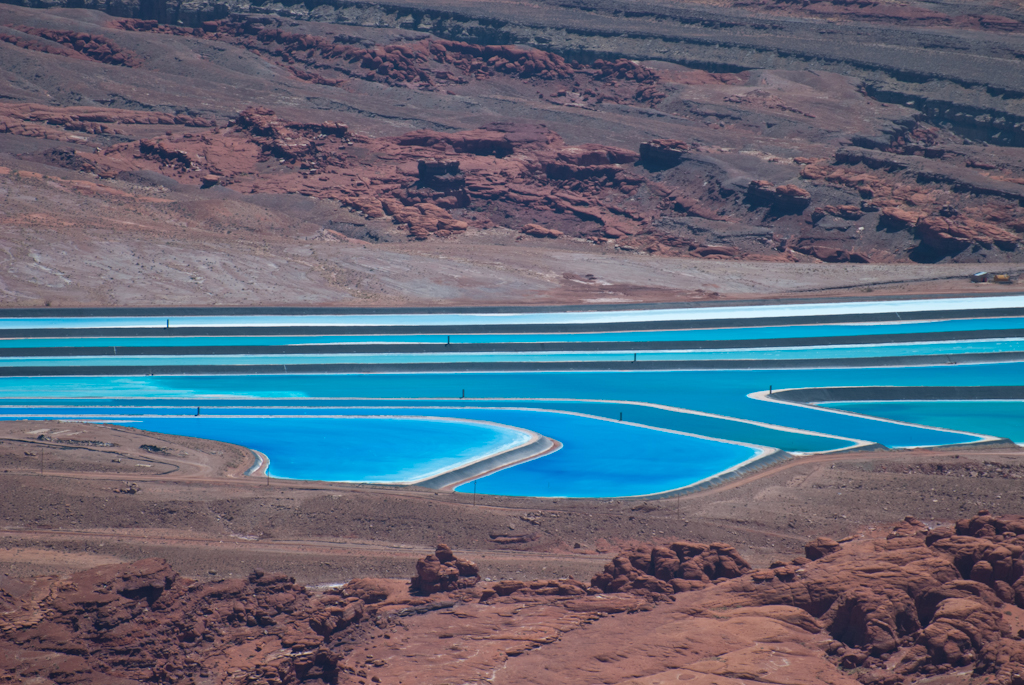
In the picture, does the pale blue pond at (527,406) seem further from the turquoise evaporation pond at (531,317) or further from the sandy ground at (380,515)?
the sandy ground at (380,515)

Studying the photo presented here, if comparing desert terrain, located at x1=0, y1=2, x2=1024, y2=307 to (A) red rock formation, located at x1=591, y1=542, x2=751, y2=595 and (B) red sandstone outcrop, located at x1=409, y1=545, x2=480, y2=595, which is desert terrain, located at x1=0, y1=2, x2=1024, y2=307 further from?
(A) red rock formation, located at x1=591, y1=542, x2=751, y2=595

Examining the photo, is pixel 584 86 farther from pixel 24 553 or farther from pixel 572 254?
pixel 24 553

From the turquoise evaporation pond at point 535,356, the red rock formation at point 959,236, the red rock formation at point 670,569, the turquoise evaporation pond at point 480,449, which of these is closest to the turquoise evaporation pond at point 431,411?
the turquoise evaporation pond at point 480,449

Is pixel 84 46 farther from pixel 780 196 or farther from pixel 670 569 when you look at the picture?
pixel 670 569

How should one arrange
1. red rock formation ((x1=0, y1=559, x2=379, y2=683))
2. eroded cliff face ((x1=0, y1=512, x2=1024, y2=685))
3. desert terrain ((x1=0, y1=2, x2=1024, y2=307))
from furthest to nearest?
desert terrain ((x1=0, y1=2, x2=1024, y2=307)) < red rock formation ((x1=0, y1=559, x2=379, y2=683)) < eroded cliff face ((x1=0, y1=512, x2=1024, y2=685))

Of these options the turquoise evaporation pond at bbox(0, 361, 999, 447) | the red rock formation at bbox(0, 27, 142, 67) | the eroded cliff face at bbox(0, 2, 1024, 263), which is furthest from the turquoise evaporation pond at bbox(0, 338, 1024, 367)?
the red rock formation at bbox(0, 27, 142, 67)

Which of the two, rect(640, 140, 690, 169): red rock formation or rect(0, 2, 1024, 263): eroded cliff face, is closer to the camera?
rect(0, 2, 1024, 263): eroded cliff face

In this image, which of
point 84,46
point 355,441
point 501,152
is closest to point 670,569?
point 355,441
